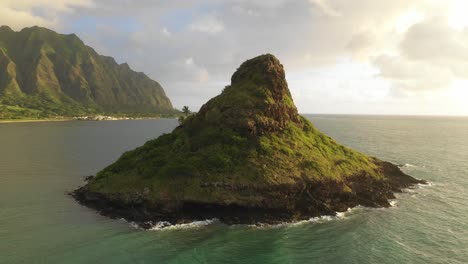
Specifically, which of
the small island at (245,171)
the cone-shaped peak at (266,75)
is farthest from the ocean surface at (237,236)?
the cone-shaped peak at (266,75)

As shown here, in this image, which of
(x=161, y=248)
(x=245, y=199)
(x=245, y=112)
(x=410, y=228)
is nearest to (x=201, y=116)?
(x=245, y=112)

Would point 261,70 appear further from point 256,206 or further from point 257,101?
point 256,206

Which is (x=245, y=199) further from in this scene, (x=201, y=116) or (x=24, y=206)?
(x=24, y=206)

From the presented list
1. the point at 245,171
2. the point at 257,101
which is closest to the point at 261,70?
the point at 257,101

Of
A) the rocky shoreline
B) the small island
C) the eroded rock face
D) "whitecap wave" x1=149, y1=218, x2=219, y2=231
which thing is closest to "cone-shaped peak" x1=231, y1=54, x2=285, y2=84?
the eroded rock face

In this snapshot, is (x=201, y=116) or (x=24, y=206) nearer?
(x=24, y=206)
